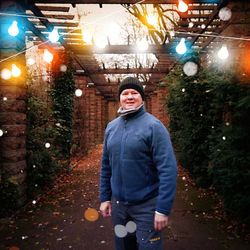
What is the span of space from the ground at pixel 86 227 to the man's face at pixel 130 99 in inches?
105

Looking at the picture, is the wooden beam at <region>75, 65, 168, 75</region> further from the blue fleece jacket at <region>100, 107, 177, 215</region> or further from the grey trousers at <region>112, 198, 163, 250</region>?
the grey trousers at <region>112, 198, 163, 250</region>

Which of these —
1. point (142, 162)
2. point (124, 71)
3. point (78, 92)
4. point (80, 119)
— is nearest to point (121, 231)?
point (142, 162)

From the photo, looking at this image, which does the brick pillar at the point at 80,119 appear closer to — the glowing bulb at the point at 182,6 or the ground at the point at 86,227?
the ground at the point at 86,227

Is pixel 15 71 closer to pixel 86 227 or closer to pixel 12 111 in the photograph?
pixel 12 111

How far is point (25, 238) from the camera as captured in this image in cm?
552

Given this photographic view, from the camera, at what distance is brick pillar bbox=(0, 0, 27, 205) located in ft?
23.5

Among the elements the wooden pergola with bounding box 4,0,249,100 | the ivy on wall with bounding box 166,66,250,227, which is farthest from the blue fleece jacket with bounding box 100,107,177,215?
the wooden pergola with bounding box 4,0,249,100

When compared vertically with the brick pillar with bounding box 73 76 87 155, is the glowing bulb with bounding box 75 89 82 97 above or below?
above

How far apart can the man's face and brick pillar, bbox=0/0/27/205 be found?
4.31 metres

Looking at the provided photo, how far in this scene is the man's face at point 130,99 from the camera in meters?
3.42

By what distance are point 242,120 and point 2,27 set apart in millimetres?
5330

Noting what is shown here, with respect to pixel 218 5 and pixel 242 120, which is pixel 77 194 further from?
pixel 218 5

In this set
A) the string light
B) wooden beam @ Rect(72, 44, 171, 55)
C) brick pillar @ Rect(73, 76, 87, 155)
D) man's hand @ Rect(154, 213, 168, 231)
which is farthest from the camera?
brick pillar @ Rect(73, 76, 87, 155)

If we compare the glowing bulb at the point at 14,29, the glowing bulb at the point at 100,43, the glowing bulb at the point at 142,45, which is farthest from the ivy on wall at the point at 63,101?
the glowing bulb at the point at 14,29
